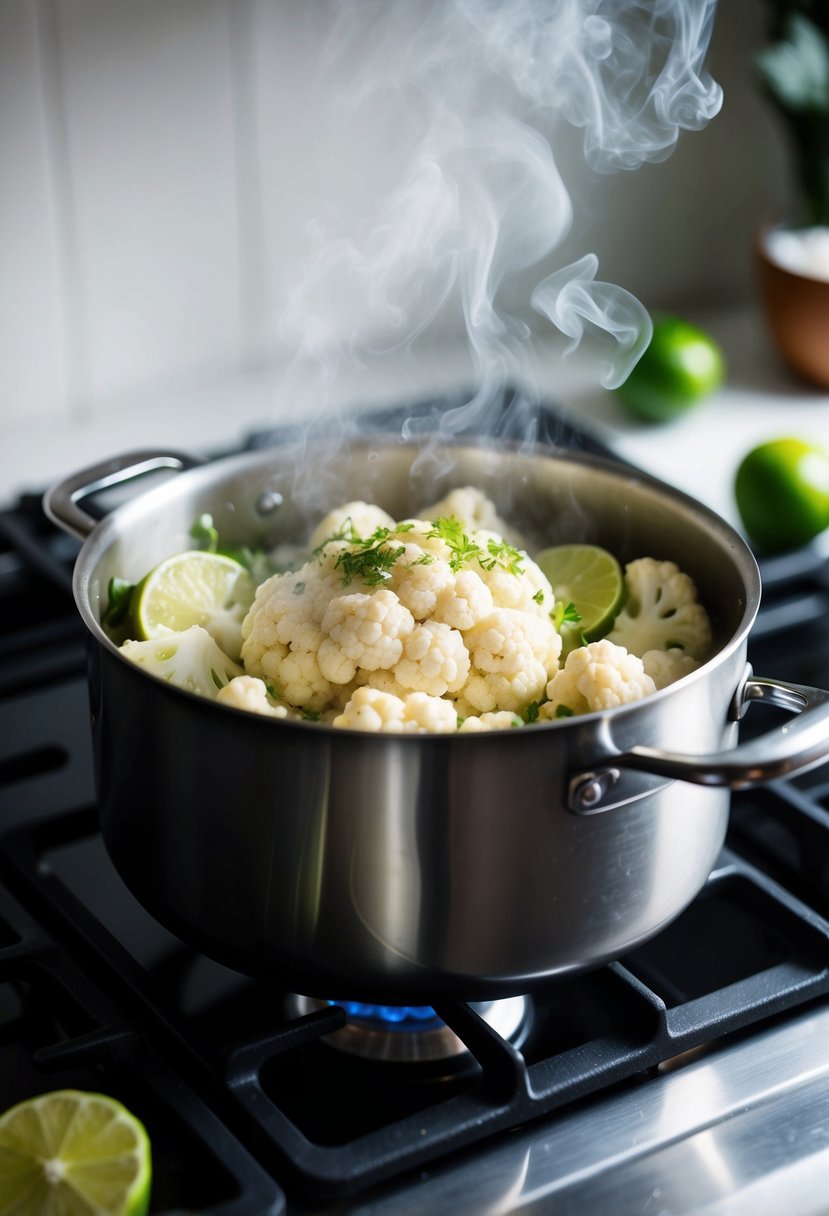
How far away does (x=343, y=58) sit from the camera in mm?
1517

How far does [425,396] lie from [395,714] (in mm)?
853

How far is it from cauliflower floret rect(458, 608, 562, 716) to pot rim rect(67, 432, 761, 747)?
3cm

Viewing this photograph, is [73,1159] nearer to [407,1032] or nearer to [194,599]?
[407,1032]

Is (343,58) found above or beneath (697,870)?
above

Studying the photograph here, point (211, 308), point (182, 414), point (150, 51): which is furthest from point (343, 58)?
point (182, 414)

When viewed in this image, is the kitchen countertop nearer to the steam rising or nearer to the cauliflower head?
the steam rising

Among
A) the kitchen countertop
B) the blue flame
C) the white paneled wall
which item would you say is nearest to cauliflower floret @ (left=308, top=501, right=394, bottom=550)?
the blue flame

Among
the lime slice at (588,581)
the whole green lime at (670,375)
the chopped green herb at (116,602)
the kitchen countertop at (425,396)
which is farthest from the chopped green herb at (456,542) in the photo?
the whole green lime at (670,375)

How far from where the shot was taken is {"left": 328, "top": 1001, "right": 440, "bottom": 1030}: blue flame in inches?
34.4

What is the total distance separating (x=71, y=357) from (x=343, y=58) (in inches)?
17.4

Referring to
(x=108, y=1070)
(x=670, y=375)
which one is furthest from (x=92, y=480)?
(x=670, y=375)

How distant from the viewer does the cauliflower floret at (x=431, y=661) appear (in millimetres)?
846

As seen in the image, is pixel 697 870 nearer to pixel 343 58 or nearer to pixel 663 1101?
pixel 663 1101

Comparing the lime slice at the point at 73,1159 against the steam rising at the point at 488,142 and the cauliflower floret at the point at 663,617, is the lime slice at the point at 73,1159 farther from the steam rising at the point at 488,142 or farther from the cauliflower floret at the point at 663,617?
the steam rising at the point at 488,142
